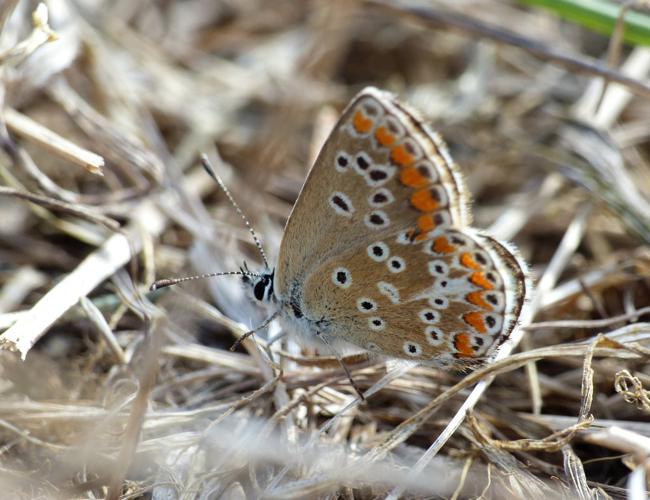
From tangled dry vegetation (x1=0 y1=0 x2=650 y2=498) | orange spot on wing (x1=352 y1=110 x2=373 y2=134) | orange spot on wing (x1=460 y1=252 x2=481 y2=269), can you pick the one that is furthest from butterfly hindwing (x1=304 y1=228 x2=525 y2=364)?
orange spot on wing (x1=352 y1=110 x2=373 y2=134)

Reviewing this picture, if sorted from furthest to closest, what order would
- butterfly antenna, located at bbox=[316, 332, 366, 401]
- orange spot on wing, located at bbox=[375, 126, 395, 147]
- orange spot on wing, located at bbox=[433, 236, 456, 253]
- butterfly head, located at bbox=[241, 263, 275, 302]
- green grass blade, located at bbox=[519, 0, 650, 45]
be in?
1. green grass blade, located at bbox=[519, 0, 650, 45]
2. butterfly head, located at bbox=[241, 263, 275, 302]
3. butterfly antenna, located at bbox=[316, 332, 366, 401]
4. orange spot on wing, located at bbox=[433, 236, 456, 253]
5. orange spot on wing, located at bbox=[375, 126, 395, 147]

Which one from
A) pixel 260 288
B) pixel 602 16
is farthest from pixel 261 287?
pixel 602 16

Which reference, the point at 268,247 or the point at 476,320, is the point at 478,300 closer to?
the point at 476,320

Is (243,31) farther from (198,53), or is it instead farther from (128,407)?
(128,407)

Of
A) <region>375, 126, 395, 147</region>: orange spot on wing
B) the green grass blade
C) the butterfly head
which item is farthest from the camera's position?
the green grass blade

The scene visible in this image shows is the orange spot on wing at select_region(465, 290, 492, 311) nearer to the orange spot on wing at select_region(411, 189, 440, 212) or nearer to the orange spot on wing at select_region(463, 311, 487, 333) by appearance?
the orange spot on wing at select_region(463, 311, 487, 333)

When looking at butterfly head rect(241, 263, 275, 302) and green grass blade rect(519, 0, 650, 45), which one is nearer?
butterfly head rect(241, 263, 275, 302)

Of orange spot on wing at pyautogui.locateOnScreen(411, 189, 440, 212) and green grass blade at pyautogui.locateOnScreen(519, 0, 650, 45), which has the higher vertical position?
green grass blade at pyautogui.locateOnScreen(519, 0, 650, 45)

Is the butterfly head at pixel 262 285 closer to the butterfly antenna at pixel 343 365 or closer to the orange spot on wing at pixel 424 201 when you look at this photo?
the butterfly antenna at pixel 343 365
